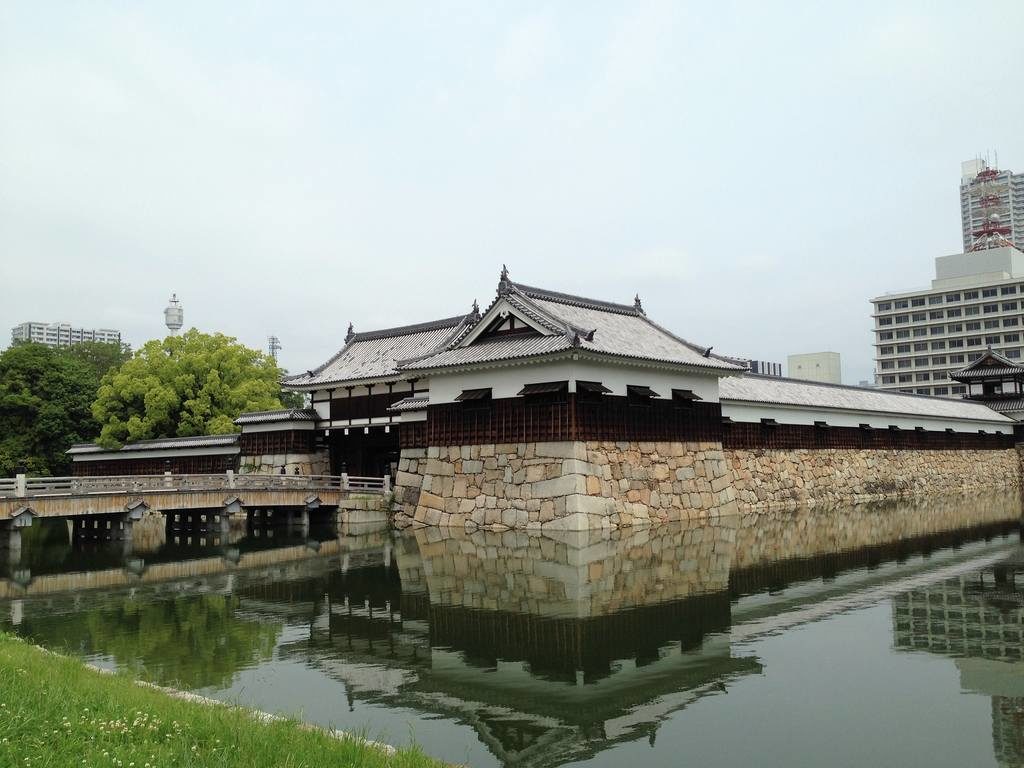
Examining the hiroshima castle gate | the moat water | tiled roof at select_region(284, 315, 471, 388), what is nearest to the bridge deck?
the moat water

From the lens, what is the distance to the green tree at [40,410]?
45.8 m

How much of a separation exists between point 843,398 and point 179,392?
33507mm

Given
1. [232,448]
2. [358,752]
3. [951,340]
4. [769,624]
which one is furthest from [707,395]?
[951,340]

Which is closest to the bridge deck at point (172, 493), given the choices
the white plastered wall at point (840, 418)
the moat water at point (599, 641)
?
the moat water at point (599, 641)

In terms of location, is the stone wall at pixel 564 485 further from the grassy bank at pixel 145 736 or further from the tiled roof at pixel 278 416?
the grassy bank at pixel 145 736

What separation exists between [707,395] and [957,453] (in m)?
24.4

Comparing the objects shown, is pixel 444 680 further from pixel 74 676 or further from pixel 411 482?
pixel 411 482

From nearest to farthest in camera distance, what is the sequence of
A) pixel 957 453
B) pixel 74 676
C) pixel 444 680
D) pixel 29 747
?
1. pixel 29 747
2. pixel 74 676
3. pixel 444 680
4. pixel 957 453

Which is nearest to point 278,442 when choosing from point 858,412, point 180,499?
point 180,499

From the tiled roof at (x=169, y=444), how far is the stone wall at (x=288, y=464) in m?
1.32

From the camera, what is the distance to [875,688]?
9555mm

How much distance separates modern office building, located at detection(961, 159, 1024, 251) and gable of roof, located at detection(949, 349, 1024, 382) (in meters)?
45.8

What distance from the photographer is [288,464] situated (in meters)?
37.3

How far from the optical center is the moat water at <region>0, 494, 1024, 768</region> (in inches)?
321
